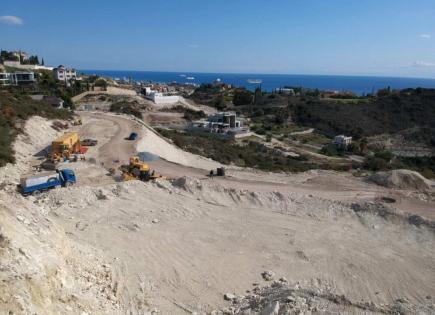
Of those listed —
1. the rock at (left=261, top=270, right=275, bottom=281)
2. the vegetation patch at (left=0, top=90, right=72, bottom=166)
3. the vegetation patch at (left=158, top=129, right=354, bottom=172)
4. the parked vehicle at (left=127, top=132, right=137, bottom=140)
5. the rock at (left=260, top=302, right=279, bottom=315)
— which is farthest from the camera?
the parked vehicle at (left=127, top=132, right=137, bottom=140)

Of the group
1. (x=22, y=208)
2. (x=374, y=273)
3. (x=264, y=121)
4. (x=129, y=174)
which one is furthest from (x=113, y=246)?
(x=264, y=121)

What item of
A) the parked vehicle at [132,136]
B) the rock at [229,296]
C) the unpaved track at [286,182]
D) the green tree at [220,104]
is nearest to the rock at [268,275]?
the rock at [229,296]

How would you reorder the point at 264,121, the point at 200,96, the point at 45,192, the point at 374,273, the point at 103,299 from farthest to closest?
1. the point at 200,96
2. the point at 264,121
3. the point at 45,192
4. the point at 374,273
5. the point at 103,299

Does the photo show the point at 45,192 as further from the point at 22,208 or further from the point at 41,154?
the point at 41,154

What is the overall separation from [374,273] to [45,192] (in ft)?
52.2

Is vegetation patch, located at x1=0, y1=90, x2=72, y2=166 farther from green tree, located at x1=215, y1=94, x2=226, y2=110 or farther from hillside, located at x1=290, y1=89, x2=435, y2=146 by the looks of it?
green tree, located at x1=215, y1=94, x2=226, y2=110

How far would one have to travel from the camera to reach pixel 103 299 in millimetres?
10406

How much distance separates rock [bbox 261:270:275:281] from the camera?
44.2 ft

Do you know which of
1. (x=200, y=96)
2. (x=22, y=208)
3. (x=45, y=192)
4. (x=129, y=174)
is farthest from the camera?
(x=200, y=96)

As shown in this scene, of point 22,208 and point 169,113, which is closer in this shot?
point 22,208

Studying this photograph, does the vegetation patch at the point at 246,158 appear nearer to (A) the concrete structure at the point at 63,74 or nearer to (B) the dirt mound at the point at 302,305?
(B) the dirt mound at the point at 302,305

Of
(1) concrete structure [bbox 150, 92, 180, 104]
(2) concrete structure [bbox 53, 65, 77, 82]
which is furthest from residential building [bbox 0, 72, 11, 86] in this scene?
(1) concrete structure [bbox 150, 92, 180, 104]

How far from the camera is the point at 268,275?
1357cm

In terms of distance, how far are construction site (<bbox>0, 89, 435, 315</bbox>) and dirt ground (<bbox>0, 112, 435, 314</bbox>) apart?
2.2 inches
